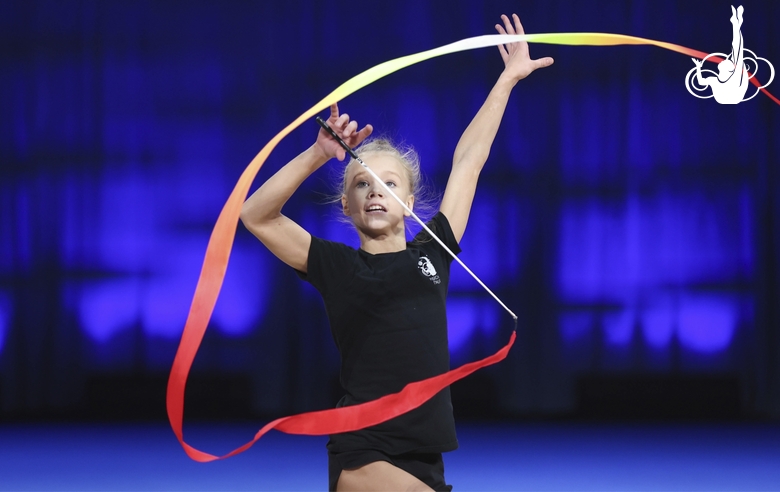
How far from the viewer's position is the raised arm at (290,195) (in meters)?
1.54

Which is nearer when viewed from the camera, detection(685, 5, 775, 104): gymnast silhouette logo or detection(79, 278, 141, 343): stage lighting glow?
detection(685, 5, 775, 104): gymnast silhouette logo

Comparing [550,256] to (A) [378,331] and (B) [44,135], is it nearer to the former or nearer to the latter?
(B) [44,135]

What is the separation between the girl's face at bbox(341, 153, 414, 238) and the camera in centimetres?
165

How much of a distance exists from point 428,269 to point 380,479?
426mm

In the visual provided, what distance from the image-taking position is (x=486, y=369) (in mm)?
4949

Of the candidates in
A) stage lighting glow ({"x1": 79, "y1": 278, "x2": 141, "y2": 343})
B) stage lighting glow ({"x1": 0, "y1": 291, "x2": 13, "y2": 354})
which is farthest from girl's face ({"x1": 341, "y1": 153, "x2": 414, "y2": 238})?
stage lighting glow ({"x1": 0, "y1": 291, "x2": 13, "y2": 354})

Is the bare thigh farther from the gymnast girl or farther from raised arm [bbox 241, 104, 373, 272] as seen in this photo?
raised arm [bbox 241, 104, 373, 272]

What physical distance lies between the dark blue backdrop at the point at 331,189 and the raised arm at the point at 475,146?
2.93 metres

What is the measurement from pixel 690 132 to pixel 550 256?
3.69 ft

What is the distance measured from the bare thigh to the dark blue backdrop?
3437mm

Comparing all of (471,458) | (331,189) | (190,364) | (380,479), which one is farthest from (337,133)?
(331,189)

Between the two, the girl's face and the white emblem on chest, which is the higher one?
the girl's face

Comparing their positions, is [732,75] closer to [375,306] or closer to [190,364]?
[375,306]

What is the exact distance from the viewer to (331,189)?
489 cm
